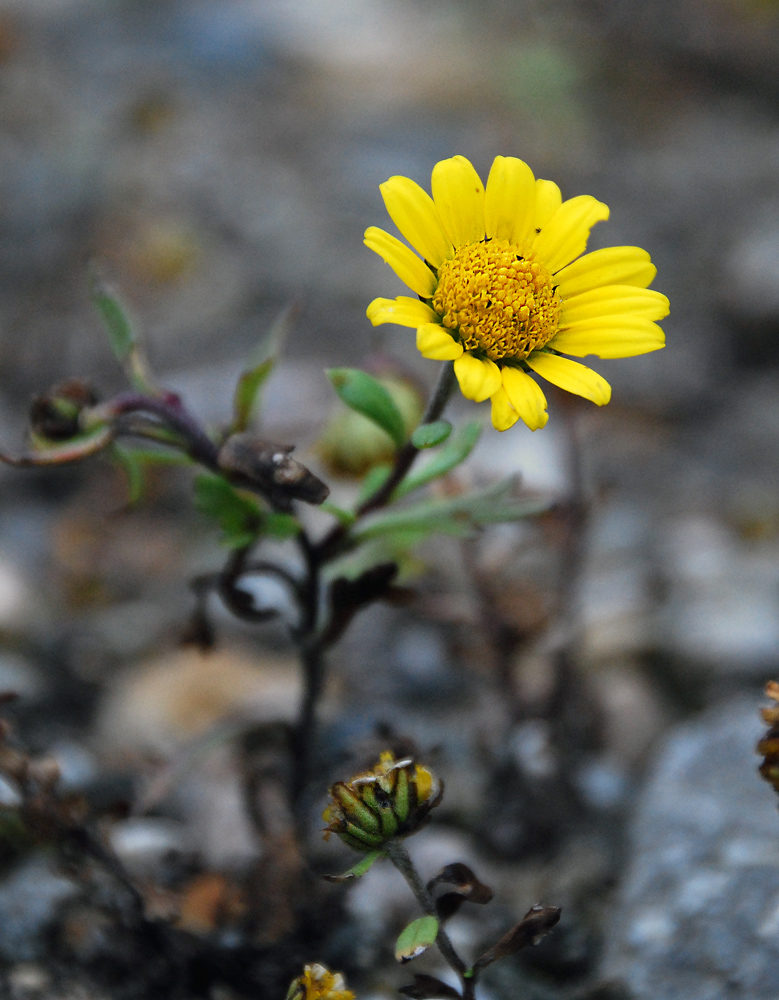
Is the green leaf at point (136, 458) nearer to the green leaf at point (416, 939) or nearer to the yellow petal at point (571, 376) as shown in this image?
the yellow petal at point (571, 376)

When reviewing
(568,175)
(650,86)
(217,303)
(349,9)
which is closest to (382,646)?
(217,303)

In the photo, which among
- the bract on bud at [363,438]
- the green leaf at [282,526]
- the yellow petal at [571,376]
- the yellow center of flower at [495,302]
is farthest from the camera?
the bract on bud at [363,438]

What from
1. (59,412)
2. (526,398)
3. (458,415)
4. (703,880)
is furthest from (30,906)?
(458,415)

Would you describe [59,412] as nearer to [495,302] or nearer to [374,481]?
[374,481]

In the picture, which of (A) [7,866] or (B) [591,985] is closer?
(B) [591,985]

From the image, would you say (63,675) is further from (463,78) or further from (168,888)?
(463,78)

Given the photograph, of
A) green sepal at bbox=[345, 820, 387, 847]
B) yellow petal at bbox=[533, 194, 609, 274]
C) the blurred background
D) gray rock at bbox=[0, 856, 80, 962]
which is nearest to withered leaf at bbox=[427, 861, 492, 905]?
green sepal at bbox=[345, 820, 387, 847]

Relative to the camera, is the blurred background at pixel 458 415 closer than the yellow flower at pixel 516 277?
No

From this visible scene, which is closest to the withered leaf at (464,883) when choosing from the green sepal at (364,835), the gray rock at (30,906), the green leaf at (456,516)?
the green sepal at (364,835)
